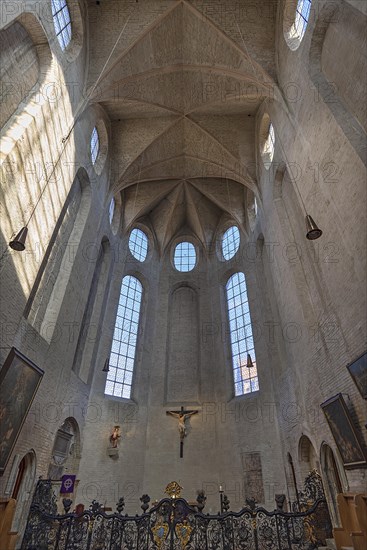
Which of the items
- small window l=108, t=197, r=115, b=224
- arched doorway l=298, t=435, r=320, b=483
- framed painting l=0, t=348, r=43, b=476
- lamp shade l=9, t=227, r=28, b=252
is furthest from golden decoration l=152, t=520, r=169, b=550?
small window l=108, t=197, r=115, b=224

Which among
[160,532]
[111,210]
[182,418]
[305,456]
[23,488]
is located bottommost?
[160,532]

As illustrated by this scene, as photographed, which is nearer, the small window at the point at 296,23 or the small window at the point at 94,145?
the small window at the point at 296,23

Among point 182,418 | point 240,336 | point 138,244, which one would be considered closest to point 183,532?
point 182,418

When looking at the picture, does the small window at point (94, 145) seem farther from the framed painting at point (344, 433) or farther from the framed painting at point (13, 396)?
the framed painting at point (344, 433)

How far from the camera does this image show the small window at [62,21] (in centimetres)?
1035

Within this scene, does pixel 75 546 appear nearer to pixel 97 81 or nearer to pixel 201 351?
pixel 201 351

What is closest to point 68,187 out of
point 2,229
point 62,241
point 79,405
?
point 62,241

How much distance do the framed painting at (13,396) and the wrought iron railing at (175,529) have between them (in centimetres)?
159

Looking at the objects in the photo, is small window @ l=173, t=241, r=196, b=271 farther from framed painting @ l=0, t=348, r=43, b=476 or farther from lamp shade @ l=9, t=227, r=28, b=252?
lamp shade @ l=9, t=227, r=28, b=252

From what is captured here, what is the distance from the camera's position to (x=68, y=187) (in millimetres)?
11398

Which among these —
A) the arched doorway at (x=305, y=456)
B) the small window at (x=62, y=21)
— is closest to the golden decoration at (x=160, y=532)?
the arched doorway at (x=305, y=456)

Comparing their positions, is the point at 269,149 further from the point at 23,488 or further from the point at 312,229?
the point at 23,488

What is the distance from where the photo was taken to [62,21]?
11.0m

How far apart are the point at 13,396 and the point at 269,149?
13266 millimetres
